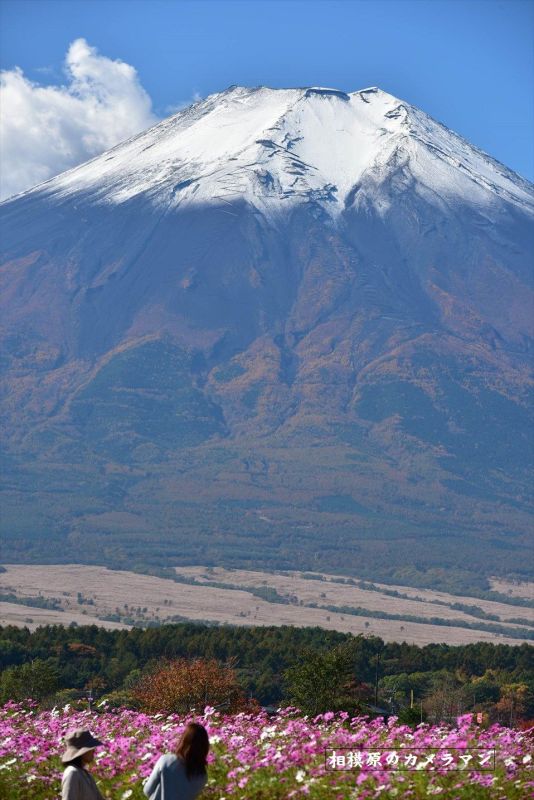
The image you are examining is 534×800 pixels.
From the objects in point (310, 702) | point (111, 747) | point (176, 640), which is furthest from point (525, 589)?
point (111, 747)

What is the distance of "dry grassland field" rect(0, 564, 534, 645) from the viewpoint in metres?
127

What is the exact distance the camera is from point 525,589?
600 ft

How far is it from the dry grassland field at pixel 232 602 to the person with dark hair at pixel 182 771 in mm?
99765

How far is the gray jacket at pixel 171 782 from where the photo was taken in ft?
51.2

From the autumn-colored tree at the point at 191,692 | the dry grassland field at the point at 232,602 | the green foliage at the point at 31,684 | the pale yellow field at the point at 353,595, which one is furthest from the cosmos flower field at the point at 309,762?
the pale yellow field at the point at 353,595

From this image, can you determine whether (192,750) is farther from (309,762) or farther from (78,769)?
(309,762)

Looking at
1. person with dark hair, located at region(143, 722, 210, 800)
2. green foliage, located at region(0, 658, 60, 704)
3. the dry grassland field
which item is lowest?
green foliage, located at region(0, 658, 60, 704)

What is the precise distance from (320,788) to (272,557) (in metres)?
173

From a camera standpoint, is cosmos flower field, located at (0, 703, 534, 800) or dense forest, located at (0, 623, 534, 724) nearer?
cosmos flower field, located at (0, 703, 534, 800)

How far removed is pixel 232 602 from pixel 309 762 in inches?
5137

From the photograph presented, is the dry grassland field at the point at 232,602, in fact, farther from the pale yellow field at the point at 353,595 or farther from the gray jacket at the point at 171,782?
the gray jacket at the point at 171,782

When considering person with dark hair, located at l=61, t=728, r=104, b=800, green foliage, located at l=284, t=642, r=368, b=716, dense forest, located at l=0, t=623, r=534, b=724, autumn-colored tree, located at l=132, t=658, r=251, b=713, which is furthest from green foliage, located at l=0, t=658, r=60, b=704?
person with dark hair, located at l=61, t=728, r=104, b=800

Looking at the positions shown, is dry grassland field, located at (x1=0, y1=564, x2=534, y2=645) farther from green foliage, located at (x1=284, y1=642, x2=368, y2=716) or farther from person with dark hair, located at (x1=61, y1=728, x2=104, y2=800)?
person with dark hair, located at (x1=61, y1=728, x2=104, y2=800)

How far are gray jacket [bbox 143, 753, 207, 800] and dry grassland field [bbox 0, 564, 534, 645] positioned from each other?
9975 cm
